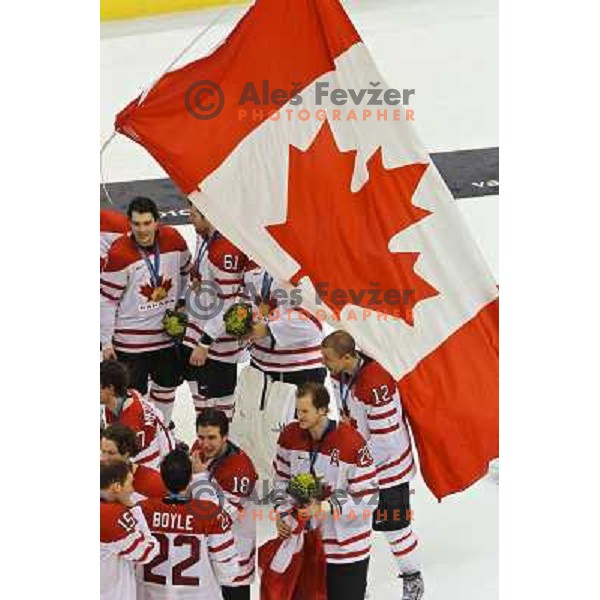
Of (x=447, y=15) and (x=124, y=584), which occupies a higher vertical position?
(x=447, y=15)

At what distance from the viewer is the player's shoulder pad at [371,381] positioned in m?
9.31

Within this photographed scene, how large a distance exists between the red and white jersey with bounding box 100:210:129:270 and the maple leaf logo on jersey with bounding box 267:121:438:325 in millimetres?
319

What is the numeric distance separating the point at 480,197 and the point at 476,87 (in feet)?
0.78

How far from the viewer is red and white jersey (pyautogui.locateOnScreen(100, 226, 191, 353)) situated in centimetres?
935

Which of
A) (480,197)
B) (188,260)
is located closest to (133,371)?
(188,260)

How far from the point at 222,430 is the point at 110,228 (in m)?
0.49

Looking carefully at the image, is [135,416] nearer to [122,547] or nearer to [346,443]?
[122,547]

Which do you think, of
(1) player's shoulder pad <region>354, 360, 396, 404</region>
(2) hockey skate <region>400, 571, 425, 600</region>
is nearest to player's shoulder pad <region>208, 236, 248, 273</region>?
(1) player's shoulder pad <region>354, 360, 396, 404</region>

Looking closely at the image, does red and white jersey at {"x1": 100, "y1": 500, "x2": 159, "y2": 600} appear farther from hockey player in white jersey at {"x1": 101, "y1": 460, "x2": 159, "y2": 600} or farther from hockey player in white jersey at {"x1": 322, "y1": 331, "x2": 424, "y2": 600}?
hockey player in white jersey at {"x1": 322, "y1": 331, "x2": 424, "y2": 600}

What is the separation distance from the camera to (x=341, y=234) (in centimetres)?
933

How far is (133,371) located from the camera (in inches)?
367

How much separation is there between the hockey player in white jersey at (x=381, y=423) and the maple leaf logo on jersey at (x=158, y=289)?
0.36 meters

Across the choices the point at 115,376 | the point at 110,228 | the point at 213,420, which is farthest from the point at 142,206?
the point at 213,420
